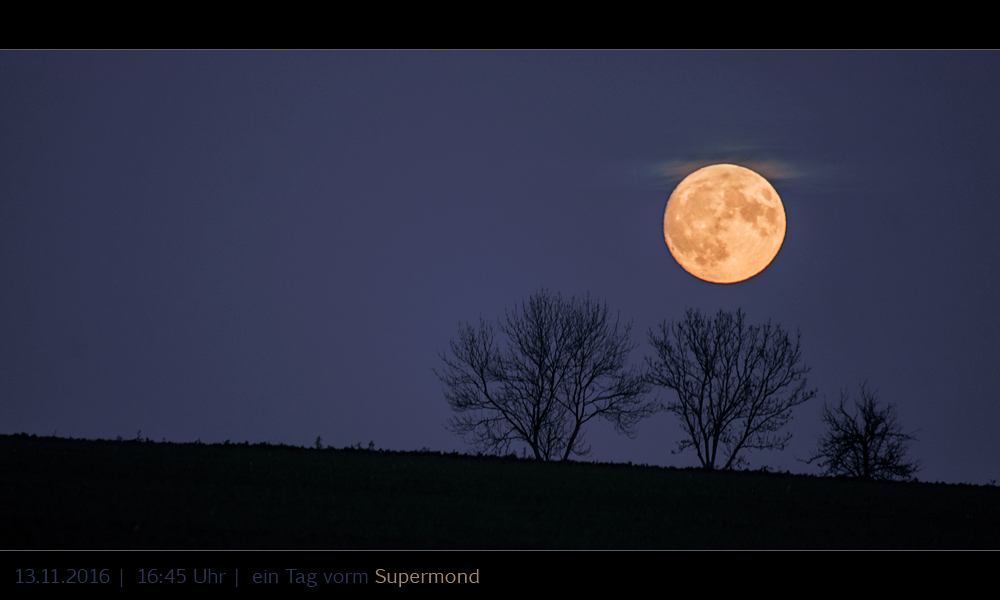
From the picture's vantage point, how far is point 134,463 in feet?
69.8

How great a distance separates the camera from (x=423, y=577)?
12.2m

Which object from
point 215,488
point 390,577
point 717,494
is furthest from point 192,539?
point 717,494

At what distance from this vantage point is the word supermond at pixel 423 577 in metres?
11.9

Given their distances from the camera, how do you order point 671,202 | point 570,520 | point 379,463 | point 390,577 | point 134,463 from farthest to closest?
point 671,202, point 379,463, point 134,463, point 570,520, point 390,577

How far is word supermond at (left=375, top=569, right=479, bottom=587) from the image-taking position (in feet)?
39.2

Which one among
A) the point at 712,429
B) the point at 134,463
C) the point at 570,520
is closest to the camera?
the point at 570,520

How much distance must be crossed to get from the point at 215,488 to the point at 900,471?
51847mm

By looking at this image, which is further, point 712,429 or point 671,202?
point 712,429

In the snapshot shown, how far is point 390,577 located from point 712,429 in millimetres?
42910

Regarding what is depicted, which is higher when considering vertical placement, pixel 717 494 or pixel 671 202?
pixel 671 202

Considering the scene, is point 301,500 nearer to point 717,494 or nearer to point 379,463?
point 379,463
